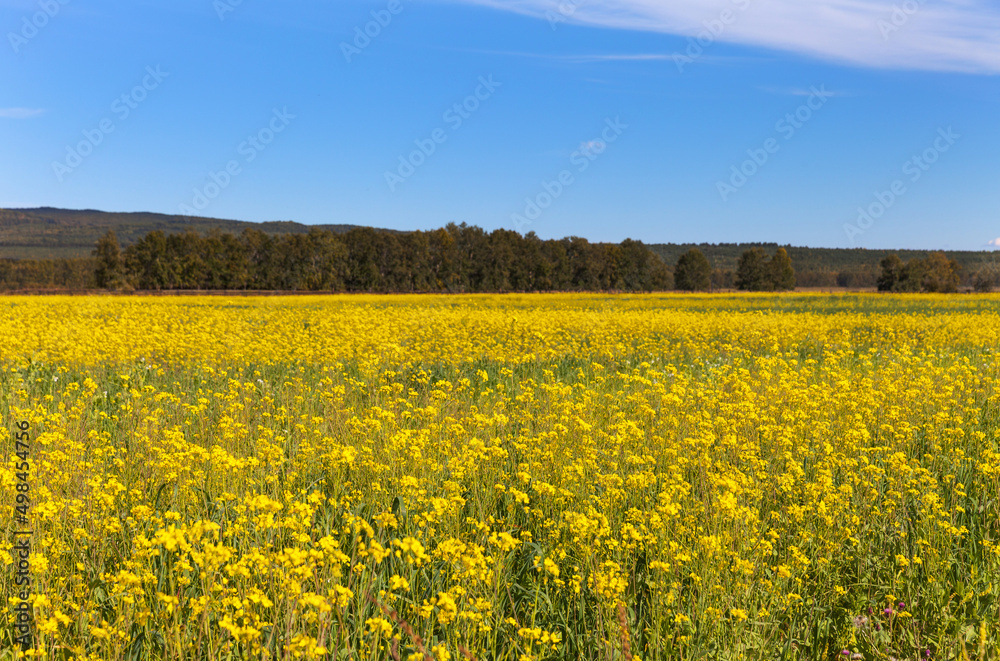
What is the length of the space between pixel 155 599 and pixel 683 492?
342 cm

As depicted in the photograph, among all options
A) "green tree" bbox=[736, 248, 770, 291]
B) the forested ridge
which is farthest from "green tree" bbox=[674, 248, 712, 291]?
"green tree" bbox=[736, 248, 770, 291]

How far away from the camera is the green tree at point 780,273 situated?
5084 inches

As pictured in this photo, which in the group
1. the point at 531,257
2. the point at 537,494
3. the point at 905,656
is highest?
the point at 531,257

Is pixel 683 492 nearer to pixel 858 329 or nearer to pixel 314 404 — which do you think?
pixel 314 404

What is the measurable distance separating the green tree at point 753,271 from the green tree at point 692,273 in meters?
8.46

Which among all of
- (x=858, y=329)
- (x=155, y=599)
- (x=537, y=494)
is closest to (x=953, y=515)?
(x=537, y=494)

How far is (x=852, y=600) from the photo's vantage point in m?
3.99

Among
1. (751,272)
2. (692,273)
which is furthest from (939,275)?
(692,273)

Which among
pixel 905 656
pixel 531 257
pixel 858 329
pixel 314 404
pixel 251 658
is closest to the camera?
pixel 251 658

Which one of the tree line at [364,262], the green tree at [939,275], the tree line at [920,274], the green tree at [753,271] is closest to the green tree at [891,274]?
the tree line at [920,274]

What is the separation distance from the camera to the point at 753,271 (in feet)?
426

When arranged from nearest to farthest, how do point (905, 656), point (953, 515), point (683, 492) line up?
point (905, 656)
point (683, 492)
point (953, 515)

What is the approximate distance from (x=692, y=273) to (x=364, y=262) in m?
66.2

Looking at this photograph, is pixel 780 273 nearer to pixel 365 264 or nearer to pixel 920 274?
pixel 920 274
